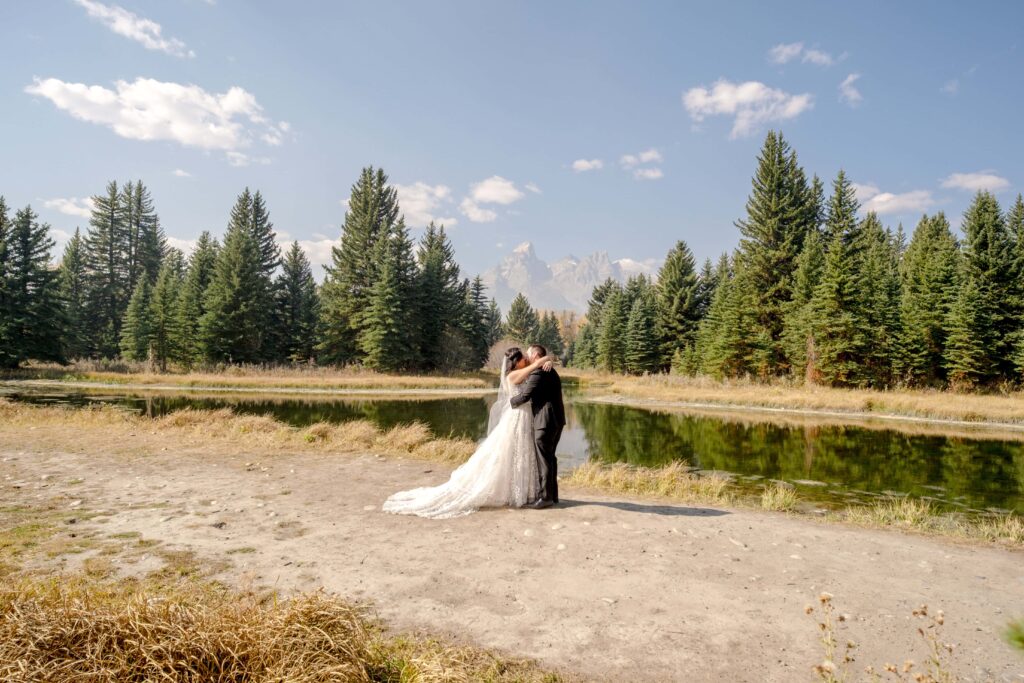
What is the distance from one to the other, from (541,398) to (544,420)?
1.04 feet

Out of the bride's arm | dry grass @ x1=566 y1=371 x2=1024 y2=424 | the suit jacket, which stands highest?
the bride's arm

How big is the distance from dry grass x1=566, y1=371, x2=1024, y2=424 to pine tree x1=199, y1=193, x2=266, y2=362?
36687mm

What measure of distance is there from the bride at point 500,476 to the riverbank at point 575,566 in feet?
1.16

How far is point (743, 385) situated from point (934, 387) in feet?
42.0

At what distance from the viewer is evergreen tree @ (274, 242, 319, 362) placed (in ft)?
199

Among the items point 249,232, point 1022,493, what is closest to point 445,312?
point 249,232

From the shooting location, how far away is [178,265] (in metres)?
81.2

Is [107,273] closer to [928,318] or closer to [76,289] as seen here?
[76,289]

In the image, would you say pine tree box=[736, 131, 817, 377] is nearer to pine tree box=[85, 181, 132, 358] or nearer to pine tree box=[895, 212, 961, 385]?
pine tree box=[895, 212, 961, 385]

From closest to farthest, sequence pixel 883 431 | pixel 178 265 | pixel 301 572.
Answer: pixel 301 572
pixel 883 431
pixel 178 265

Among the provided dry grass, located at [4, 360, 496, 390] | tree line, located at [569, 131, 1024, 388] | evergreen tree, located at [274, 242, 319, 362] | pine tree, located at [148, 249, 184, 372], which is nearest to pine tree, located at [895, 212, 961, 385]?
tree line, located at [569, 131, 1024, 388]

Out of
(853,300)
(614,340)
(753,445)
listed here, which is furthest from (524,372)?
(614,340)

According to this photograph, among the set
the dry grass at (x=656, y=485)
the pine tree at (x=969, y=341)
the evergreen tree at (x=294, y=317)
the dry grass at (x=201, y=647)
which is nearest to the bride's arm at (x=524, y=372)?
the dry grass at (x=656, y=485)

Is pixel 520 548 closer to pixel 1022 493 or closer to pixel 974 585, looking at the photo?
pixel 974 585
